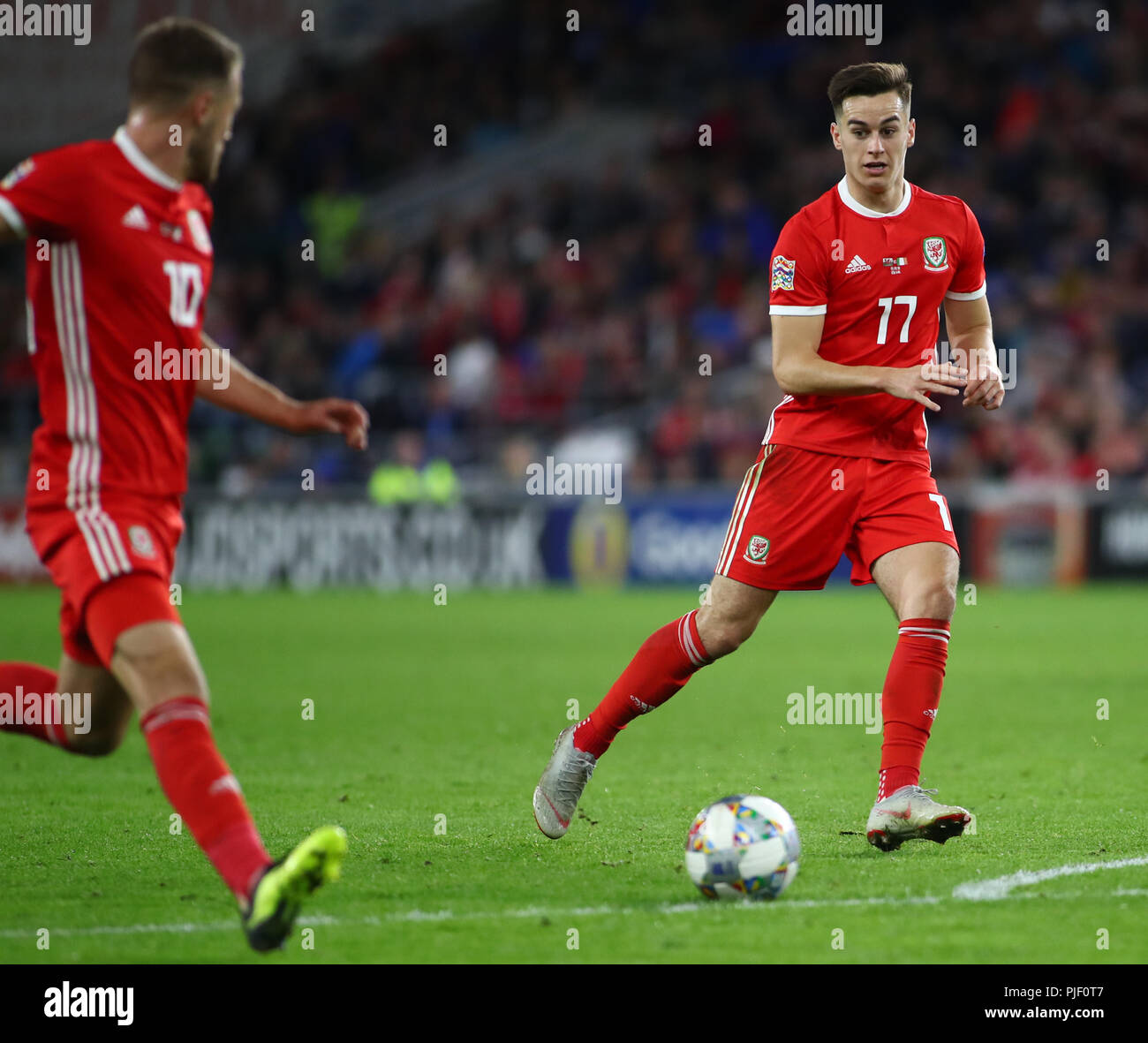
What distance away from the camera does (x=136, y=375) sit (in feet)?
13.8

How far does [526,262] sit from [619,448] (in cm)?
455

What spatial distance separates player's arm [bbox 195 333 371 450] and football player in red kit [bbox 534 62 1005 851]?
150 centimetres

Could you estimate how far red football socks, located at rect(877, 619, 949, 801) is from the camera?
5352 mm

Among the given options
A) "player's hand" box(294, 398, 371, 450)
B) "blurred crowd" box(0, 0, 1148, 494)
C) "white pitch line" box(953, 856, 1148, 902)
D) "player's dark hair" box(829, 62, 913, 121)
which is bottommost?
"white pitch line" box(953, 856, 1148, 902)

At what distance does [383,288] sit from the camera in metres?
24.4

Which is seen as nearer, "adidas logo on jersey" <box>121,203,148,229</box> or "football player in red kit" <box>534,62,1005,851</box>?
"adidas logo on jersey" <box>121,203,148,229</box>

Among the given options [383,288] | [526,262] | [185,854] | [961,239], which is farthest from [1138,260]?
[185,854]

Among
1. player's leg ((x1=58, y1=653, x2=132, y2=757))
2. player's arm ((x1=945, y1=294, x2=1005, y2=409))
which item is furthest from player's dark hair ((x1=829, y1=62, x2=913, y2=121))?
player's leg ((x1=58, y1=653, x2=132, y2=757))

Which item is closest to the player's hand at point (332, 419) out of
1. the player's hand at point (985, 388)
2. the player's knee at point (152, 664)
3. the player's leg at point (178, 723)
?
the player's leg at point (178, 723)

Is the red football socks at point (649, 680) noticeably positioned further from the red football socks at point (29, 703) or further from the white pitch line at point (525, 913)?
the red football socks at point (29, 703)

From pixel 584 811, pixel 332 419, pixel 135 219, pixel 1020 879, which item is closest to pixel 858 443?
pixel 1020 879

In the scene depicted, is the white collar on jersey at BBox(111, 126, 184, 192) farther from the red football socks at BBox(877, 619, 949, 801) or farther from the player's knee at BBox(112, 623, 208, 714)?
the red football socks at BBox(877, 619, 949, 801)

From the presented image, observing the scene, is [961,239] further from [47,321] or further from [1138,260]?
[1138,260]

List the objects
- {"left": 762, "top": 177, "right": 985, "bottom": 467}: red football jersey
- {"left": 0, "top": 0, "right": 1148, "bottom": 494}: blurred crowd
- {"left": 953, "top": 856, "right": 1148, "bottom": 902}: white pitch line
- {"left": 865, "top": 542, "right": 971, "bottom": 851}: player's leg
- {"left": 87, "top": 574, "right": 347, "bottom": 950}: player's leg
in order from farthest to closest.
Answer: {"left": 0, "top": 0, "right": 1148, "bottom": 494}: blurred crowd
{"left": 762, "top": 177, "right": 985, "bottom": 467}: red football jersey
{"left": 865, "top": 542, "right": 971, "bottom": 851}: player's leg
{"left": 953, "top": 856, "right": 1148, "bottom": 902}: white pitch line
{"left": 87, "top": 574, "right": 347, "bottom": 950}: player's leg
